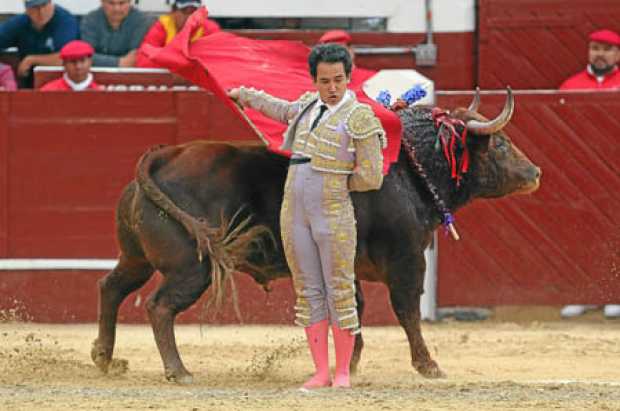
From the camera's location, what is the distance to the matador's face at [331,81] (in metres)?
6.85

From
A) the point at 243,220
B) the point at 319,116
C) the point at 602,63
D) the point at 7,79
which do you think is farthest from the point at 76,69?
the point at 319,116

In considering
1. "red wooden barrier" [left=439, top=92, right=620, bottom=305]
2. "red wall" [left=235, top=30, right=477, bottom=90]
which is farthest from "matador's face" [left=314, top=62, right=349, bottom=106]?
"red wall" [left=235, top=30, right=477, bottom=90]

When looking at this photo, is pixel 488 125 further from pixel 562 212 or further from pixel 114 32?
pixel 114 32

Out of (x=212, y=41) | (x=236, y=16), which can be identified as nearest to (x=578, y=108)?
(x=236, y=16)

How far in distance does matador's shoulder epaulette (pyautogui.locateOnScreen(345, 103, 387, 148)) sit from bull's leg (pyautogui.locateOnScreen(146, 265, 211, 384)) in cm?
109

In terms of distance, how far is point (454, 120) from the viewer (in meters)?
8.00

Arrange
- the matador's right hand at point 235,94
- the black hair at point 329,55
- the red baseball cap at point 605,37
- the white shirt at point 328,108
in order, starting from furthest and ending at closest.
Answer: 1. the red baseball cap at point 605,37
2. the matador's right hand at point 235,94
3. the white shirt at point 328,108
4. the black hair at point 329,55

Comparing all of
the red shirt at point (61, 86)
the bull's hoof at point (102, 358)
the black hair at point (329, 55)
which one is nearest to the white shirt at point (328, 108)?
the black hair at point (329, 55)

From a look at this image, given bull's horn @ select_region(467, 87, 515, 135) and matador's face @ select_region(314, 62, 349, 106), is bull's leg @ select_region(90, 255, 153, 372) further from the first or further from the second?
bull's horn @ select_region(467, 87, 515, 135)

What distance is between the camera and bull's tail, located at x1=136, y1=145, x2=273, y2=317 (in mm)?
A: 7391

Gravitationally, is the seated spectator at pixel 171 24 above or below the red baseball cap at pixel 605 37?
above

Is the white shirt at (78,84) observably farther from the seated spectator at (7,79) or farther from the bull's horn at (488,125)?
the bull's horn at (488,125)

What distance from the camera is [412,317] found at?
7758 millimetres

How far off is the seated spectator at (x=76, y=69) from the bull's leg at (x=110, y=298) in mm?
2797
